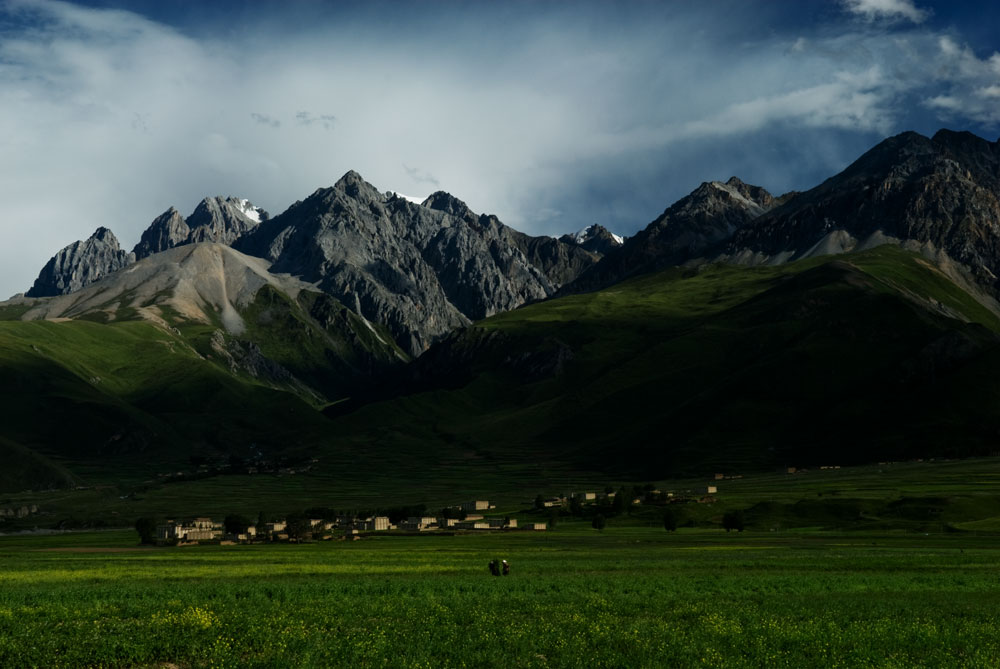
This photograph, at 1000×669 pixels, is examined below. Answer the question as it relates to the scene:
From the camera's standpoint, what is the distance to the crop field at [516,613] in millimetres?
33656

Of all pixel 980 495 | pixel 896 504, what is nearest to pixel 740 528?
pixel 896 504

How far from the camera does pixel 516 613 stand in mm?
44562

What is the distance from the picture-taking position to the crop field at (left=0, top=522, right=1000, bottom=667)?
33.7m

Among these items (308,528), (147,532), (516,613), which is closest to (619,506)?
(308,528)

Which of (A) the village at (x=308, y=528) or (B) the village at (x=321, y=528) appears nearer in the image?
(B) the village at (x=321, y=528)

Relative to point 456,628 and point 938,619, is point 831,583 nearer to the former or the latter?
point 938,619

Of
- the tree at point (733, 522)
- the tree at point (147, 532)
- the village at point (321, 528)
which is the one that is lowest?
the tree at point (733, 522)

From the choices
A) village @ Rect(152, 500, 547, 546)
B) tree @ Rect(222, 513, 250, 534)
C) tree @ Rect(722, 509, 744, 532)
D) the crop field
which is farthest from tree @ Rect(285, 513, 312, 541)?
tree @ Rect(722, 509, 744, 532)

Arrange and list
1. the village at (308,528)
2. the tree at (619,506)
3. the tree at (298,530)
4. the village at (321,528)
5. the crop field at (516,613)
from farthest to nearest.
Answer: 1. the tree at (619,506)
2. the village at (308,528)
3. the village at (321,528)
4. the tree at (298,530)
5. the crop field at (516,613)

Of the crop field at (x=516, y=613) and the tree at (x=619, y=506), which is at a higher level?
the crop field at (x=516, y=613)

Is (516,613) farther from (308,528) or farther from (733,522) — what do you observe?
(733,522)

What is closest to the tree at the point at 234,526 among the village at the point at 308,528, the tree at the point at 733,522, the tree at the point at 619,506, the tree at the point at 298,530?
the village at the point at 308,528

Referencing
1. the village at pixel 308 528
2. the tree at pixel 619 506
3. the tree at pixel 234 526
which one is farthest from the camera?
the tree at pixel 619 506

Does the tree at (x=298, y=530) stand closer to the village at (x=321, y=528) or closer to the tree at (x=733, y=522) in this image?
the village at (x=321, y=528)
